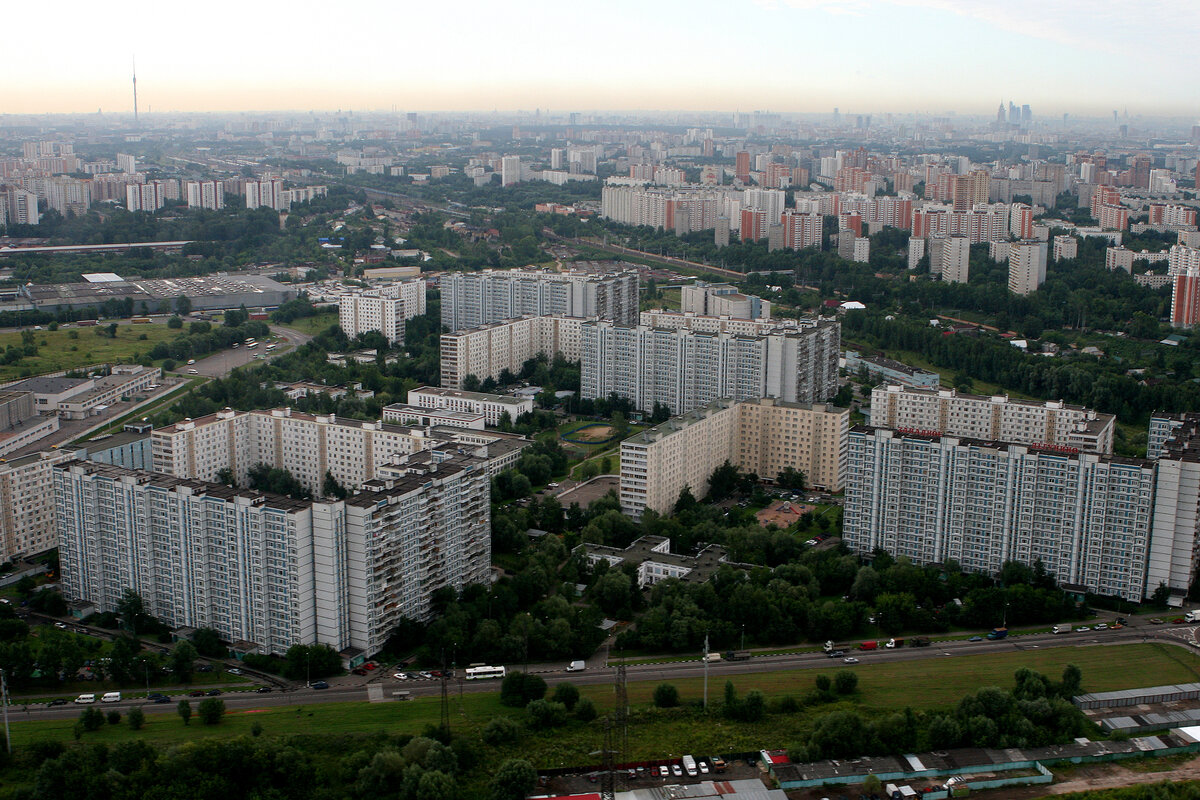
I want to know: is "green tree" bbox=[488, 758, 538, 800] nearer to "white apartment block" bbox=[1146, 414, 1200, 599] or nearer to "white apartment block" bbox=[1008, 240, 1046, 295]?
"white apartment block" bbox=[1146, 414, 1200, 599]

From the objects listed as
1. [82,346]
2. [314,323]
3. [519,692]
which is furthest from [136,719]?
[314,323]

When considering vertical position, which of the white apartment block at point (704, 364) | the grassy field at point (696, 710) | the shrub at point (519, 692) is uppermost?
the white apartment block at point (704, 364)

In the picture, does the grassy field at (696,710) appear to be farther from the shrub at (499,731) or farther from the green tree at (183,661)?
the green tree at (183,661)

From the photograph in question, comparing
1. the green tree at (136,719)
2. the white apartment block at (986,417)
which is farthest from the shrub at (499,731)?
the white apartment block at (986,417)

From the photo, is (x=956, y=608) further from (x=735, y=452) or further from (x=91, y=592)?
(x=91, y=592)

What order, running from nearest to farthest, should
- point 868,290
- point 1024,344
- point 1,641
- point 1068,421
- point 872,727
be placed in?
point 872,727, point 1,641, point 1068,421, point 1024,344, point 868,290

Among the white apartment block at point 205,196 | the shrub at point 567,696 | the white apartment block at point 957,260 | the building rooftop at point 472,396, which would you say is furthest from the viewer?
the white apartment block at point 205,196

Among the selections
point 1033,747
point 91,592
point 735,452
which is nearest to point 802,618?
point 1033,747
